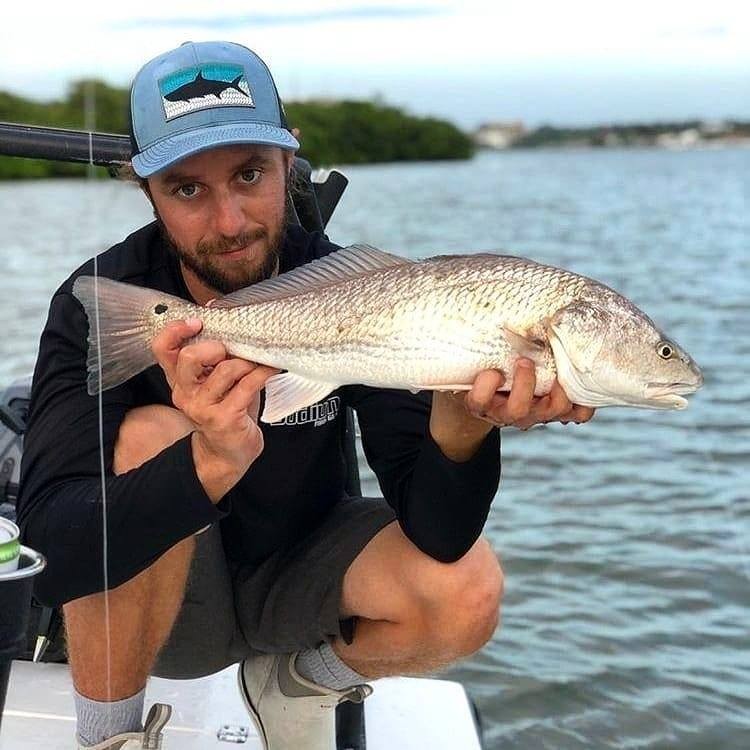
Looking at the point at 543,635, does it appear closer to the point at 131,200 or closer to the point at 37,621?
→ the point at 37,621

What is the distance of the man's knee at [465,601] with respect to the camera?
310cm

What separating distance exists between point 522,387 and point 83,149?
1.76 m

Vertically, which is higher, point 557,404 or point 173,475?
point 557,404

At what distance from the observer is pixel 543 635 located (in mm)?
5738

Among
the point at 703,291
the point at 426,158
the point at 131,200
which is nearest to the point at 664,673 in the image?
the point at 703,291

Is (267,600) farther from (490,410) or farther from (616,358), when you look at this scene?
(616,358)

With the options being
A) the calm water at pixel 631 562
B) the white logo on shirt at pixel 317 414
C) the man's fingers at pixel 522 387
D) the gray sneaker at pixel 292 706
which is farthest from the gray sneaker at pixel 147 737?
the calm water at pixel 631 562

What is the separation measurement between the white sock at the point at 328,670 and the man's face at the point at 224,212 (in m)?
1.04

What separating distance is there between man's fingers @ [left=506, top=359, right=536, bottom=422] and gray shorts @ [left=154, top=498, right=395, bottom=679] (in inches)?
30.5

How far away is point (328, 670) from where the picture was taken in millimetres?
3367

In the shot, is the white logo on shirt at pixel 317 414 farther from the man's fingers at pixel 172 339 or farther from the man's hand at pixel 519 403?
the man's hand at pixel 519 403

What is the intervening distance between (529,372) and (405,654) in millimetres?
998

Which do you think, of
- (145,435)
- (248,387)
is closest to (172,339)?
(248,387)

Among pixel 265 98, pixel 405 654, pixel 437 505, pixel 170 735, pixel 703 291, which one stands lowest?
pixel 703 291
